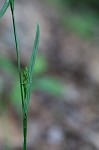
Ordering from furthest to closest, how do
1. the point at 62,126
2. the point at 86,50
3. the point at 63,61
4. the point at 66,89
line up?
1. the point at 86,50
2. the point at 63,61
3. the point at 66,89
4. the point at 62,126

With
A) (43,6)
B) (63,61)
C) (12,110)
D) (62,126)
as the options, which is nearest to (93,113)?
(62,126)

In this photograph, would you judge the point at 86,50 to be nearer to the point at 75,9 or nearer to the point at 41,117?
the point at 75,9

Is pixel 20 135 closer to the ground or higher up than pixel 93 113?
closer to the ground

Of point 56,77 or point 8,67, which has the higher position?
point 56,77

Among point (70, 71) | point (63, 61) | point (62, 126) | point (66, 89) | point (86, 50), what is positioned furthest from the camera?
point (86, 50)

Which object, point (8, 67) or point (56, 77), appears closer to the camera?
point (8, 67)

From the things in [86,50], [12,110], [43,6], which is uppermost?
[43,6]

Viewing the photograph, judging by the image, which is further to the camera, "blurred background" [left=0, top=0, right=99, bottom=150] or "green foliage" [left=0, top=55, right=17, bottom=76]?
"green foliage" [left=0, top=55, right=17, bottom=76]

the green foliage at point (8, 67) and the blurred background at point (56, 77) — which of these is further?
the green foliage at point (8, 67)
